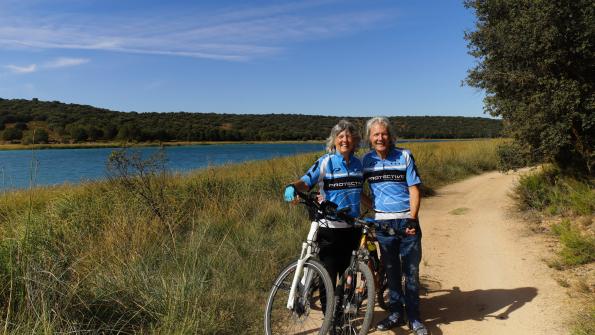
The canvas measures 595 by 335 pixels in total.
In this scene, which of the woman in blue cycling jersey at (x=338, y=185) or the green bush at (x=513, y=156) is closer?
the woman in blue cycling jersey at (x=338, y=185)

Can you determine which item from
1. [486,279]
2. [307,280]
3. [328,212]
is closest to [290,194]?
[328,212]

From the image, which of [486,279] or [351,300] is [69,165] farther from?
[351,300]

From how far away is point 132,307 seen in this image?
364 cm

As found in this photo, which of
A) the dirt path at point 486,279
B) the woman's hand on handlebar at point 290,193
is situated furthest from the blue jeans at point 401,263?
the woman's hand on handlebar at point 290,193

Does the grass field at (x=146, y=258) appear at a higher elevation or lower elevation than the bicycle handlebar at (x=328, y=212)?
lower

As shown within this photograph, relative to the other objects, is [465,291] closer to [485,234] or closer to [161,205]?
[485,234]

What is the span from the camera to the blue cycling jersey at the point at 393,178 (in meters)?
3.86

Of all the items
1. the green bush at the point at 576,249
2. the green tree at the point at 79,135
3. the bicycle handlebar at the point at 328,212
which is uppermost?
the green tree at the point at 79,135

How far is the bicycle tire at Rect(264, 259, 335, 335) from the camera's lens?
11.2ft

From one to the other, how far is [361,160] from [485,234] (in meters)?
4.97

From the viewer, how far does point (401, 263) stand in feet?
13.4

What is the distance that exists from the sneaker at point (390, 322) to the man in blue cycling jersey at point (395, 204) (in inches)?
5.6

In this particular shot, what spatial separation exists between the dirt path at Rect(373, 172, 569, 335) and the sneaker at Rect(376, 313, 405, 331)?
6 centimetres

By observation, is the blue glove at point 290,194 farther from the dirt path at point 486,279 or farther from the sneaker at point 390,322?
the dirt path at point 486,279
